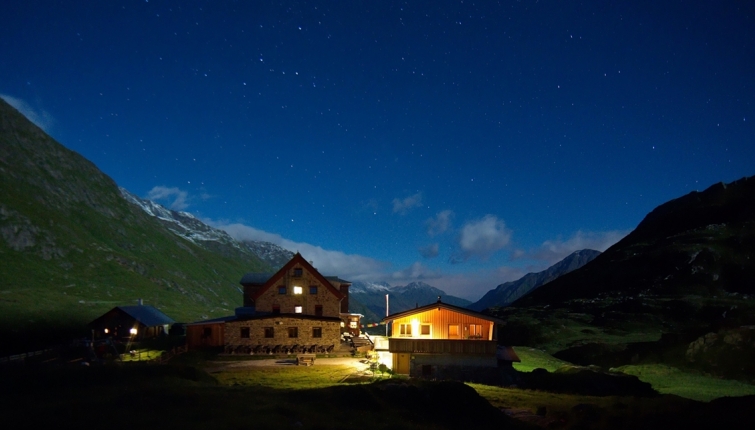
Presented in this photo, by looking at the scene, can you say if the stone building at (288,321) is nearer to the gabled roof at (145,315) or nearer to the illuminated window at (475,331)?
the illuminated window at (475,331)

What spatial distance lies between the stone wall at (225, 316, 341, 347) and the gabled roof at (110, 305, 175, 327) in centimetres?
3494

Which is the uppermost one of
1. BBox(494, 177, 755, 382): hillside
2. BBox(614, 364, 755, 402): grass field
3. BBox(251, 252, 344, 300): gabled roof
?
BBox(251, 252, 344, 300): gabled roof

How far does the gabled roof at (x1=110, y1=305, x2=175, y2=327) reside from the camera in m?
92.8

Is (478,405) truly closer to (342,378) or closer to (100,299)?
(342,378)

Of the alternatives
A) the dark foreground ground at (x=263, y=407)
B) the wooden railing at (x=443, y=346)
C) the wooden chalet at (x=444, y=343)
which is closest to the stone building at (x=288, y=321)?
the wooden chalet at (x=444, y=343)

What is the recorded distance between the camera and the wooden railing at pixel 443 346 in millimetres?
55406

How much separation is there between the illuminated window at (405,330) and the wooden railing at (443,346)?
1.45m

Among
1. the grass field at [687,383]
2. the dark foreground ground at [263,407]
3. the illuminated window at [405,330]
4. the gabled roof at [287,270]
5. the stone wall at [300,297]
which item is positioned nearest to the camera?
the dark foreground ground at [263,407]

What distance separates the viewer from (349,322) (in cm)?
9394

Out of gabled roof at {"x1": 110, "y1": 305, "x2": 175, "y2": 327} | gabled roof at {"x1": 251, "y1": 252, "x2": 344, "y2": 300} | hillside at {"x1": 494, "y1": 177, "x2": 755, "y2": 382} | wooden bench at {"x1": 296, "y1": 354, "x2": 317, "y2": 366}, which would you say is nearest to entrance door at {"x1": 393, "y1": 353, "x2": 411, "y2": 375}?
wooden bench at {"x1": 296, "y1": 354, "x2": 317, "y2": 366}

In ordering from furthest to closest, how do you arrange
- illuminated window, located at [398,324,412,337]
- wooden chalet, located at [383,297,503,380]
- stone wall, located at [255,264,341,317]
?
stone wall, located at [255,264,341,317] < illuminated window, located at [398,324,412,337] < wooden chalet, located at [383,297,503,380]

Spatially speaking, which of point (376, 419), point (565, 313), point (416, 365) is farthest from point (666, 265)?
point (376, 419)

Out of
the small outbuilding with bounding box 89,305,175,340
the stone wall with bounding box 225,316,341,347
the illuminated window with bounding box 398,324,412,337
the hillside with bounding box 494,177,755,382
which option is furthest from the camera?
the small outbuilding with bounding box 89,305,175,340

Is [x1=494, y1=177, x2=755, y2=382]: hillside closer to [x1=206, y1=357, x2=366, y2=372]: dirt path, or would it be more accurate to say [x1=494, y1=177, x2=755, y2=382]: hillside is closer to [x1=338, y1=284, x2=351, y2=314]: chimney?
[x1=338, y1=284, x2=351, y2=314]: chimney
